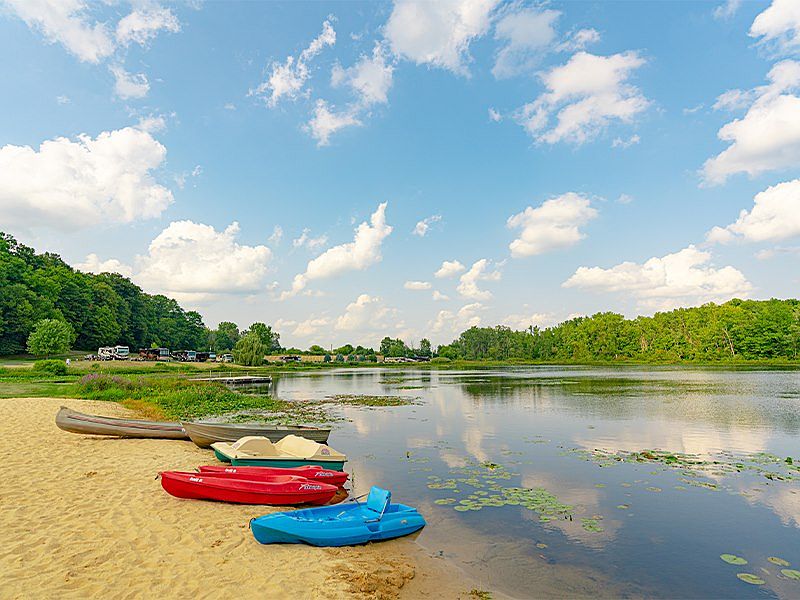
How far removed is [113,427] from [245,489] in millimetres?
10647

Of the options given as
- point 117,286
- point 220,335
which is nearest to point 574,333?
point 220,335

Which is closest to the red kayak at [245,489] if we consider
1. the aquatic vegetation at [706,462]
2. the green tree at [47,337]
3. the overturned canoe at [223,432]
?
the overturned canoe at [223,432]

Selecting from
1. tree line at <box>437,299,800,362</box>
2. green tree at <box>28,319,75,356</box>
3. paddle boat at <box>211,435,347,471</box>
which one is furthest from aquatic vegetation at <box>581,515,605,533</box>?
tree line at <box>437,299,800,362</box>

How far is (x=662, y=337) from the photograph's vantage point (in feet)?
449

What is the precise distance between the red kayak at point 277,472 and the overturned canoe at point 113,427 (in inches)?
317

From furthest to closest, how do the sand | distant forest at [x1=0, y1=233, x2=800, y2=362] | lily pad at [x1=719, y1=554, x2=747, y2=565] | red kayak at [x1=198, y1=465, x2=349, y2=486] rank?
1. distant forest at [x1=0, y1=233, x2=800, y2=362]
2. red kayak at [x1=198, y1=465, x2=349, y2=486]
3. lily pad at [x1=719, y1=554, x2=747, y2=565]
4. the sand

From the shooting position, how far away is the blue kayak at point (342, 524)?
8.88 meters

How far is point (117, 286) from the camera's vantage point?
4626 inches

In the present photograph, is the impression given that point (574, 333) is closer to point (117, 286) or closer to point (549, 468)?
point (117, 286)

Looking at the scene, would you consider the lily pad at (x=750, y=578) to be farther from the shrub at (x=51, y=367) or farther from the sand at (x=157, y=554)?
the shrub at (x=51, y=367)

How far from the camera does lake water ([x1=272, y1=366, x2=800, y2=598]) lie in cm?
880

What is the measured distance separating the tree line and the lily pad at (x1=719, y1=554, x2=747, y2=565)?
422ft

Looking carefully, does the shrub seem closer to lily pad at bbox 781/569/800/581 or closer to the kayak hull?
the kayak hull

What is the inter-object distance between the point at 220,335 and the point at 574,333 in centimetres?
12594
